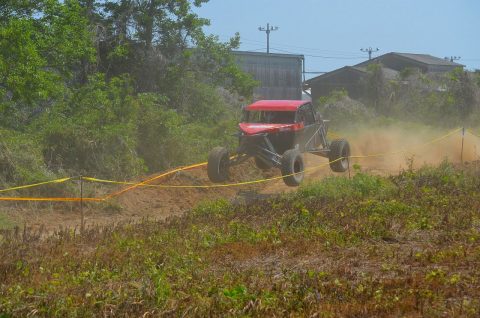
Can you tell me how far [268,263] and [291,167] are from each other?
858 cm

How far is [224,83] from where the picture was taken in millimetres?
29500

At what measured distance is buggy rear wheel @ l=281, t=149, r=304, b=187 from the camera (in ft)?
57.1

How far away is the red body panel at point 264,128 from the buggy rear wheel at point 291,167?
0.73 metres

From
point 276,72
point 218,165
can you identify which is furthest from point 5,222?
point 276,72

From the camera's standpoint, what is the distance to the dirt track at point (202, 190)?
571 inches

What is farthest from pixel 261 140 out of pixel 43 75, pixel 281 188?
pixel 43 75

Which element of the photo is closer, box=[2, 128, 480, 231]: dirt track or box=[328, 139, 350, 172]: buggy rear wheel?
box=[2, 128, 480, 231]: dirt track

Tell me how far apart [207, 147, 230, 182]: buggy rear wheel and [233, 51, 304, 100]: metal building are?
32.4 meters

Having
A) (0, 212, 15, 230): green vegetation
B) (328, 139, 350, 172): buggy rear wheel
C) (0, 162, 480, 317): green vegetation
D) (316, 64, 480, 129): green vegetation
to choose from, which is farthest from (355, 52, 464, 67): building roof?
(0, 212, 15, 230): green vegetation

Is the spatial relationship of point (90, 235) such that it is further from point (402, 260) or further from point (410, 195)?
point (410, 195)

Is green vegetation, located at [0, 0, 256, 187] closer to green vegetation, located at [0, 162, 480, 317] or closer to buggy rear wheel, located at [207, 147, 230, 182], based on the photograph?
buggy rear wheel, located at [207, 147, 230, 182]

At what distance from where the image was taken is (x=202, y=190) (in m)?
18.0

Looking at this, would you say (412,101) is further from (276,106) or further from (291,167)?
(291,167)

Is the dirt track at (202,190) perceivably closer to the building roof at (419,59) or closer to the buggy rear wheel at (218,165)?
the buggy rear wheel at (218,165)
